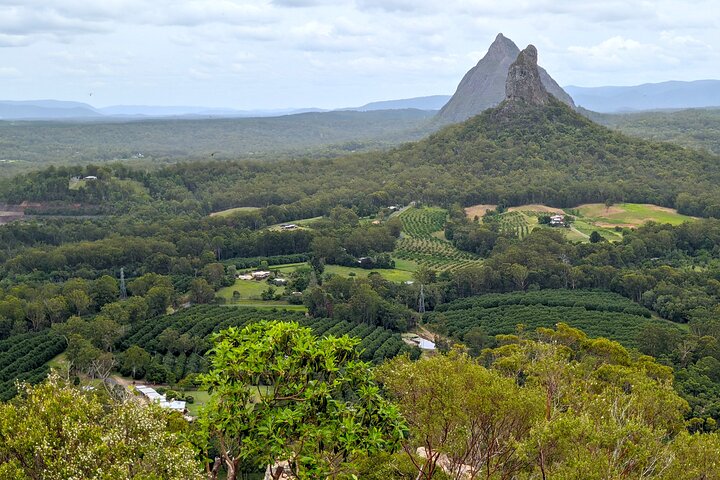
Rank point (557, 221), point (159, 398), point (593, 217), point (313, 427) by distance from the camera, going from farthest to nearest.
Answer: point (593, 217), point (557, 221), point (159, 398), point (313, 427)

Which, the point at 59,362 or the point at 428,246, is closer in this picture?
the point at 59,362

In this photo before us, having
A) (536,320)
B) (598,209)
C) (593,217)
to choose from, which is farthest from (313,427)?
(598,209)

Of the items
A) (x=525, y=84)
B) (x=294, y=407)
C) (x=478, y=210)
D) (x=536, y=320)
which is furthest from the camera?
(x=525, y=84)

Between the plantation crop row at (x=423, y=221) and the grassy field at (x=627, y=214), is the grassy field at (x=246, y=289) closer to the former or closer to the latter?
the plantation crop row at (x=423, y=221)

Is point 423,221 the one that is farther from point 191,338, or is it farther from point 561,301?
point 191,338

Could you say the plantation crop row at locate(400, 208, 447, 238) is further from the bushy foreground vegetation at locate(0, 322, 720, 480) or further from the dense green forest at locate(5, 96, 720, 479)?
the bushy foreground vegetation at locate(0, 322, 720, 480)

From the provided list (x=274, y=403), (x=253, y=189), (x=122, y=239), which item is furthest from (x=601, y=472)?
(x=253, y=189)

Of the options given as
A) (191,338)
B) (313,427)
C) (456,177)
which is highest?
(313,427)

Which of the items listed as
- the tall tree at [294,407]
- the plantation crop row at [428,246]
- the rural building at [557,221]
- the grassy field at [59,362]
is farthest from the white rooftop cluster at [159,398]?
the rural building at [557,221]
